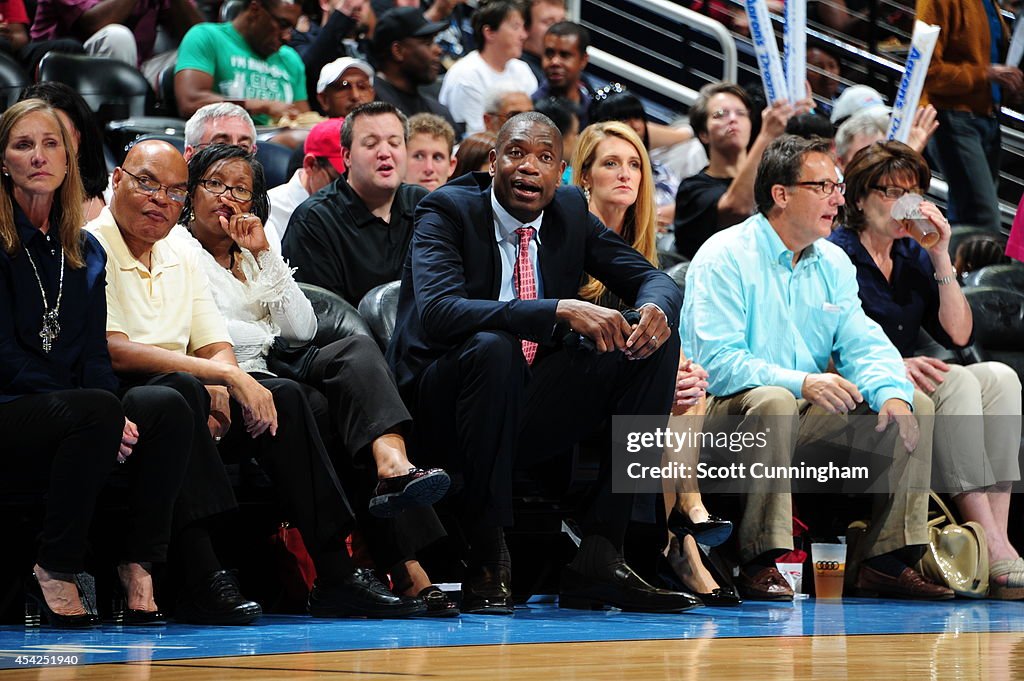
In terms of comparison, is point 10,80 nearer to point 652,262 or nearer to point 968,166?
point 652,262

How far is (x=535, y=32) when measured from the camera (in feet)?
28.7

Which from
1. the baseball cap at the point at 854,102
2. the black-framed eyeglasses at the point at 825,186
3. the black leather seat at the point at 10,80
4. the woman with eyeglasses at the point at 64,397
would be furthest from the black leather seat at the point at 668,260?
the black leather seat at the point at 10,80

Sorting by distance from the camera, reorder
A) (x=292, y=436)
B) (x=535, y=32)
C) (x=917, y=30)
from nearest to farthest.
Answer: (x=292, y=436), (x=917, y=30), (x=535, y=32)

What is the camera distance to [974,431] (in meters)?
4.89

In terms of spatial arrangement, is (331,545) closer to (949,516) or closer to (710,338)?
(710,338)

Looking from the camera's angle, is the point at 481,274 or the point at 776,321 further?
the point at 776,321

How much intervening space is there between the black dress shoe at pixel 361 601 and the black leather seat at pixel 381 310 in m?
0.97

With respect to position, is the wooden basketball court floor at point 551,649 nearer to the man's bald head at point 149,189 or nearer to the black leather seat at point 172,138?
the man's bald head at point 149,189

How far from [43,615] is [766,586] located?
6.69ft

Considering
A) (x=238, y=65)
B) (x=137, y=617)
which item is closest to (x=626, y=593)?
(x=137, y=617)

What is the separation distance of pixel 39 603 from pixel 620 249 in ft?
6.08

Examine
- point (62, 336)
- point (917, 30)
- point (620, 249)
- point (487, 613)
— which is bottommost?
point (487, 613)

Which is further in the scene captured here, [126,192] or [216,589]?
[126,192]

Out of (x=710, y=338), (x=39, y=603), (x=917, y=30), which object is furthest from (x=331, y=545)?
(x=917, y=30)
